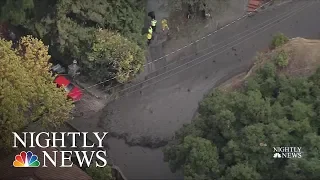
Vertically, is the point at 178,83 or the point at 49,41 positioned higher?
the point at 49,41

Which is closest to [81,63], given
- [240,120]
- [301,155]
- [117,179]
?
[117,179]

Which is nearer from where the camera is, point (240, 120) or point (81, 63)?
point (240, 120)

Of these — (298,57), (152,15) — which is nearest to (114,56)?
(152,15)

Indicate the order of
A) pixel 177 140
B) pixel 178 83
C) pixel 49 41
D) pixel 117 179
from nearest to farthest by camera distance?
1. pixel 177 140
2. pixel 117 179
3. pixel 49 41
4. pixel 178 83

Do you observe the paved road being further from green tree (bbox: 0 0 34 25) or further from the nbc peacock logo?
green tree (bbox: 0 0 34 25)

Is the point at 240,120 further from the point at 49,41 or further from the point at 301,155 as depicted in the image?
the point at 49,41
